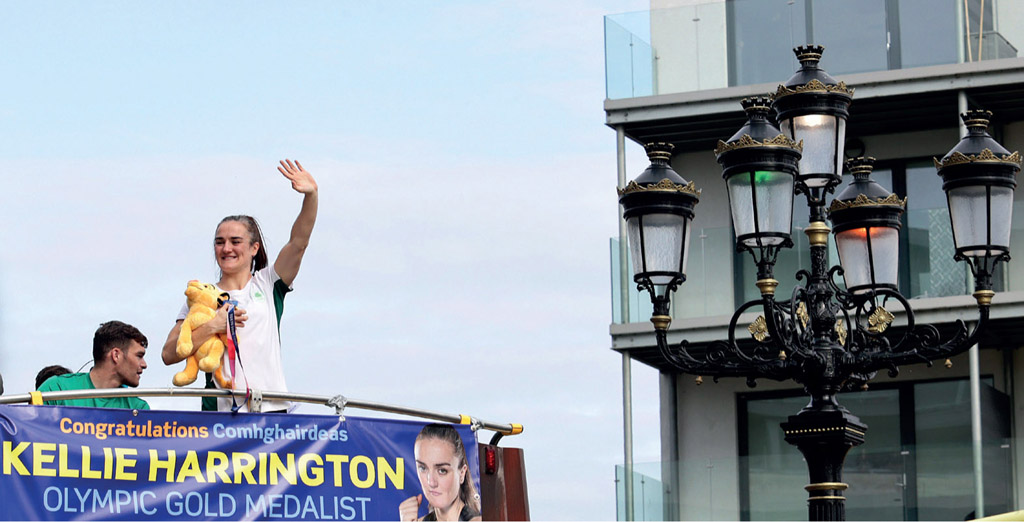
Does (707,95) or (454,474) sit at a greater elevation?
(707,95)

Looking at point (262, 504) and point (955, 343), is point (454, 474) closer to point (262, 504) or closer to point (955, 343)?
point (262, 504)

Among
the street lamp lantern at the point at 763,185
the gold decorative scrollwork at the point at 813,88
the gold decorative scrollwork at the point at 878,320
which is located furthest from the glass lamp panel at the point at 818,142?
the gold decorative scrollwork at the point at 878,320

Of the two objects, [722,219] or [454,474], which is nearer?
[454,474]

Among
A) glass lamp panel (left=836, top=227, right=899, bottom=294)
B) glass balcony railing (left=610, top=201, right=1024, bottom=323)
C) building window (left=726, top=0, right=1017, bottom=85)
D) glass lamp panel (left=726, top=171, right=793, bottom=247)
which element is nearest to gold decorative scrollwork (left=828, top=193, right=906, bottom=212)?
glass lamp panel (left=836, top=227, right=899, bottom=294)

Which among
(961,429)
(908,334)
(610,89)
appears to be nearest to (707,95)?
(610,89)

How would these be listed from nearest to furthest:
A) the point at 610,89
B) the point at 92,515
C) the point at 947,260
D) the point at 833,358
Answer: the point at 92,515 < the point at 833,358 < the point at 947,260 < the point at 610,89

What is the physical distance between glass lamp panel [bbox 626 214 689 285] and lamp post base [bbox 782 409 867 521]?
1.28 meters

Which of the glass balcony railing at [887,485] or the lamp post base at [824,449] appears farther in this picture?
the glass balcony railing at [887,485]

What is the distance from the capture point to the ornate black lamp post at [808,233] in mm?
11508

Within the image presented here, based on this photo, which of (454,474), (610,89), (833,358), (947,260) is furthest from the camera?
(610,89)

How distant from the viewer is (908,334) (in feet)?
40.0

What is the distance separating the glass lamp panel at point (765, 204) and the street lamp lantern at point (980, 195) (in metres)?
1.26

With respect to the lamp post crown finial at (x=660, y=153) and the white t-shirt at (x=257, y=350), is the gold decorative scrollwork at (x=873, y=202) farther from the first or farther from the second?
the white t-shirt at (x=257, y=350)

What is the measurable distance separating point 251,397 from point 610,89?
16.9 meters
